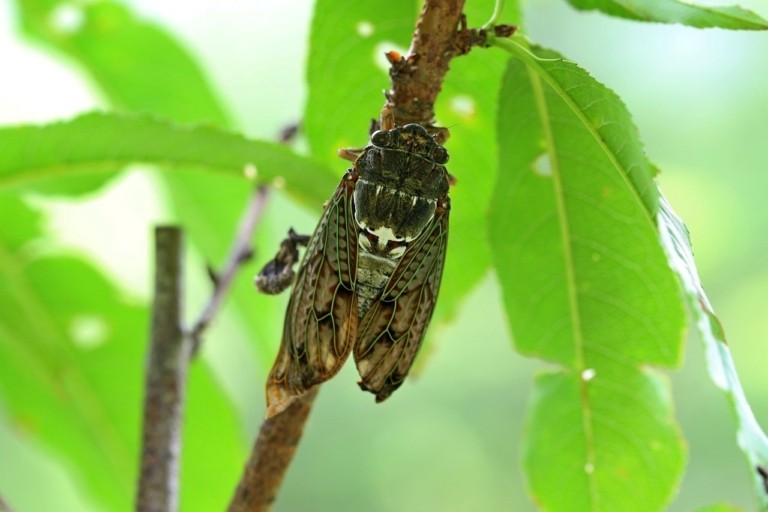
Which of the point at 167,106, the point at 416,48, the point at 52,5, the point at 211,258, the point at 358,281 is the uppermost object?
the point at 52,5

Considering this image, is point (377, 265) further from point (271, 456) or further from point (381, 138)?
point (271, 456)

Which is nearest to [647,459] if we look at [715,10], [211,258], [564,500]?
[564,500]

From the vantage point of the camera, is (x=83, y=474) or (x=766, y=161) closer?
(x=83, y=474)

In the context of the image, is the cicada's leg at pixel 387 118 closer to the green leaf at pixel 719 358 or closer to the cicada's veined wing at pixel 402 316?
the cicada's veined wing at pixel 402 316

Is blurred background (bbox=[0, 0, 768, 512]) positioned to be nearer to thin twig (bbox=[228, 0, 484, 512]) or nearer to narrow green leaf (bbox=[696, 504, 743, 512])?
narrow green leaf (bbox=[696, 504, 743, 512])

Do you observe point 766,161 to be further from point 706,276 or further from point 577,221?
point 577,221

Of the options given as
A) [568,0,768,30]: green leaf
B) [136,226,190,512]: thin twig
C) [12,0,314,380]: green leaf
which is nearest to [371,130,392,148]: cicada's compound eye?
[568,0,768,30]: green leaf
